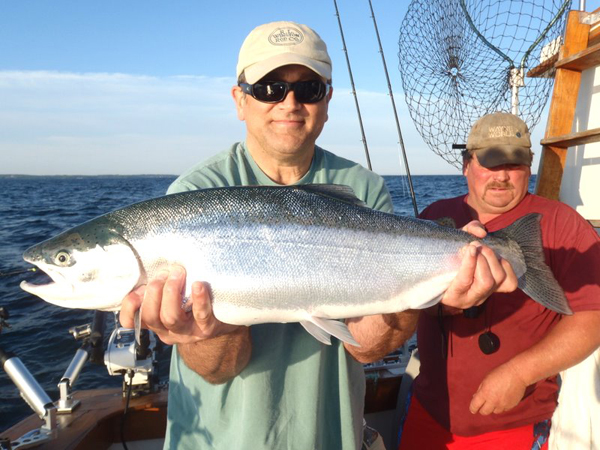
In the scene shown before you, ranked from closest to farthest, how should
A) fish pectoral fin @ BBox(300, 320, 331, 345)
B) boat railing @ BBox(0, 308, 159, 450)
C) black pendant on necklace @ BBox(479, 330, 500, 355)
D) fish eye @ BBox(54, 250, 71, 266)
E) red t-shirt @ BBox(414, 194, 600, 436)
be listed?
fish pectoral fin @ BBox(300, 320, 331, 345) < fish eye @ BBox(54, 250, 71, 266) < red t-shirt @ BBox(414, 194, 600, 436) < black pendant on necklace @ BBox(479, 330, 500, 355) < boat railing @ BBox(0, 308, 159, 450)

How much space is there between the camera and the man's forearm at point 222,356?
2.55 meters


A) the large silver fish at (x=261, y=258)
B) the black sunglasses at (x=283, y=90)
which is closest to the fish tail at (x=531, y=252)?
the large silver fish at (x=261, y=258)

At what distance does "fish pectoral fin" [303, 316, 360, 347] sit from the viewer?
8.35ft

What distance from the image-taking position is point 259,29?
9.66 feet

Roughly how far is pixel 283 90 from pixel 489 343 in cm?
264

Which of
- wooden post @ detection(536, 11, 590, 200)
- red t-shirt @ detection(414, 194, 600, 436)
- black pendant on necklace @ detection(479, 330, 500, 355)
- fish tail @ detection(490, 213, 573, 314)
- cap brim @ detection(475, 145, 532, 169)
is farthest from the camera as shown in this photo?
wooden post @ detection(536, 11, 590, 200)

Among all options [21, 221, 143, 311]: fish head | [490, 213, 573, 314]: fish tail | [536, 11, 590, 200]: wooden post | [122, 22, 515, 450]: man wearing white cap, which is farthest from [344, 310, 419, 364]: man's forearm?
[536, 11, 590, 200]: wooden post

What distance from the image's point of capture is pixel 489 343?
11.8 ft

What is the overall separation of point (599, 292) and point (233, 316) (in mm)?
2838

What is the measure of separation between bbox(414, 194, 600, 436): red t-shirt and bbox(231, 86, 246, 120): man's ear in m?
2.41

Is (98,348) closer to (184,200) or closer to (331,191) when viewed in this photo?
(184,200)

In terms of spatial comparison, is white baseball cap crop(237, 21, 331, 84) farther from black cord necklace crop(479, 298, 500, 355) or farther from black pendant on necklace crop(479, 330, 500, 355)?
black pendant on necklace crop(479, 330, 500, 355)

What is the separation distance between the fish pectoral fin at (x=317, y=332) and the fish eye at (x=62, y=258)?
1539 millimetres

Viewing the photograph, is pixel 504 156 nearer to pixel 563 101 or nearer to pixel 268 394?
pixel 563 101
